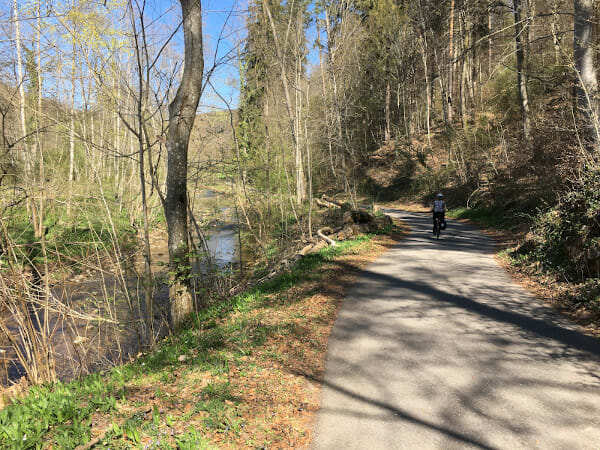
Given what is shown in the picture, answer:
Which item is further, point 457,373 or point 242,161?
point 242,161

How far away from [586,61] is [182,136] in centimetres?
929

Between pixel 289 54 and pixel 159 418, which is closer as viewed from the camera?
pixel 159 418

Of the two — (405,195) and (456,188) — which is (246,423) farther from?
(405,195)

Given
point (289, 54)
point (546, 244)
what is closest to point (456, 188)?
point (289, 54)

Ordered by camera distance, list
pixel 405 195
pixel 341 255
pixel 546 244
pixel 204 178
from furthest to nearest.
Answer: pixel 405 195 → pixel 341 255 → pixel 204 178 → pixel 546 244

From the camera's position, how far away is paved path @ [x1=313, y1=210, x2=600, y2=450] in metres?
3.33

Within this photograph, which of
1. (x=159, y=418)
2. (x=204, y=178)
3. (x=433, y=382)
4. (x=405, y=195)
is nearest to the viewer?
(x=159, y=418)

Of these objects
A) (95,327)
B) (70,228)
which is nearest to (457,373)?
(95,327)

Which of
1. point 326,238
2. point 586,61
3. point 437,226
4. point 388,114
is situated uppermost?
point 388,114

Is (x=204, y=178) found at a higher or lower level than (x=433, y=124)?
lower

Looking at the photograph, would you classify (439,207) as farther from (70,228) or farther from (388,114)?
(388,114)

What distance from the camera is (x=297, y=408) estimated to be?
3.88 meters

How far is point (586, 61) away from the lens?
8.02 meters

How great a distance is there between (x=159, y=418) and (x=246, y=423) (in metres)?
0.85
